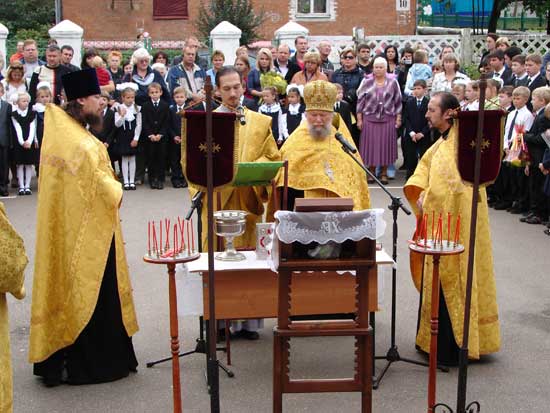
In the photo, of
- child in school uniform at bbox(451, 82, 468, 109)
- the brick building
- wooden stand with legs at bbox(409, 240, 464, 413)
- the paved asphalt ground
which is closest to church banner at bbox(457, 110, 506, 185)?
wooden stand with legs at bbox(409, 240, 464, 413)

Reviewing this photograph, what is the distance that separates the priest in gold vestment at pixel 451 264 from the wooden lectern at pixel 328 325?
1.30 metres

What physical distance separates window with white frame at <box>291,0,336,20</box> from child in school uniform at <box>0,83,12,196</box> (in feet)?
68.0

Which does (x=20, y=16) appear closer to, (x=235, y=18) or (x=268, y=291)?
(x=235, y=18)

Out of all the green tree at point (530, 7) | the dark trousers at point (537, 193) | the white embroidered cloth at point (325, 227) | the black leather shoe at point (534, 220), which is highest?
the green tree at point (530, 7)

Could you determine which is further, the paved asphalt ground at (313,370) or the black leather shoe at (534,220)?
the black leather shoe at (534,220)

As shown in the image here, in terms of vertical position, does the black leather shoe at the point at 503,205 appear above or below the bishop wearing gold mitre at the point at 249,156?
below

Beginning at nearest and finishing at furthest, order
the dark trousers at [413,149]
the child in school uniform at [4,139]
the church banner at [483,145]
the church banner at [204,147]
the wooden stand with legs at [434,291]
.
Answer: the wooden stand with legs at [434,291] < the church banner at [204,147] < the church banner at [483,145] < the child in school uniform at [4,139] < the dark trousers at [413,149]

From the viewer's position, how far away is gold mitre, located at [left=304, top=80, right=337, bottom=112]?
615 centimetres

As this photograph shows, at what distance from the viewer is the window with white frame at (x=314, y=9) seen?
3234 centimetres

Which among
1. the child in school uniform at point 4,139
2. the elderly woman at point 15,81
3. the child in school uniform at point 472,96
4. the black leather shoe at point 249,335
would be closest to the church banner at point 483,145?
the black leather shoe at point 249,335

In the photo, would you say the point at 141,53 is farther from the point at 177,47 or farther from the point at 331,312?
the point at 177,47

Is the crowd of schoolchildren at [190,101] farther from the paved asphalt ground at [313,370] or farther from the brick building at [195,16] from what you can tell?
the brick building at [195,16]

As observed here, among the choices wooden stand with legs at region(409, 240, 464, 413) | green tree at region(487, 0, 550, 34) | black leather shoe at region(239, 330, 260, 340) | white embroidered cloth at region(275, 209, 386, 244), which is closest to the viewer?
white embroidered cloth at region(275, 209, 386, 244)

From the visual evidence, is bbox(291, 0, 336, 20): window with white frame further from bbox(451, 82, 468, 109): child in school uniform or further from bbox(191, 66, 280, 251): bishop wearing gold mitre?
bbox(191, 66, 280, 251): bishop wearing gold mitre
